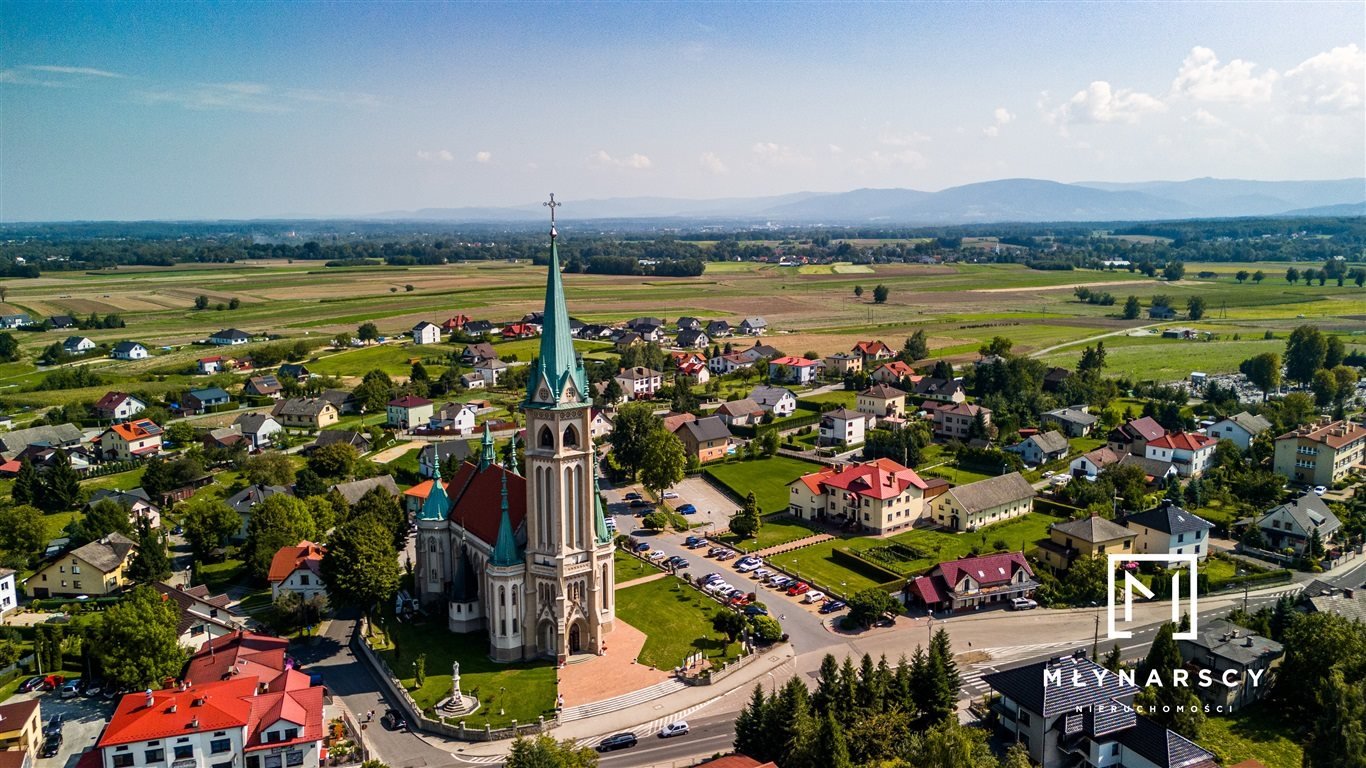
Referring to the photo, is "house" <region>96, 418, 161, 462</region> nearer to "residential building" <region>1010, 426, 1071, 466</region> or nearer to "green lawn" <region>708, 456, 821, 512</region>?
"green lawn" <region>708, 456, 821, 512</region>

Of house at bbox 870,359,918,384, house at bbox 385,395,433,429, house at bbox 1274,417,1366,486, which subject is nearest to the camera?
house at bbox 1274,417,1366,486

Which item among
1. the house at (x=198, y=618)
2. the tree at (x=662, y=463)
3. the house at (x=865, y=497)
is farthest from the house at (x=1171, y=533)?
the house at (x=198, y=618)

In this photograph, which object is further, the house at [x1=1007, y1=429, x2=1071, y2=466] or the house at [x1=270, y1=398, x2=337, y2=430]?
the house at [x1=270, y1=398, x2=337, y2=430]

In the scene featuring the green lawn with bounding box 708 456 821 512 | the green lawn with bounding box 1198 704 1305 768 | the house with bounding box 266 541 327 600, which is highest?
the house with bounding box 266 541 327 600

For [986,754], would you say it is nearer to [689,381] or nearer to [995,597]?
[995,597]

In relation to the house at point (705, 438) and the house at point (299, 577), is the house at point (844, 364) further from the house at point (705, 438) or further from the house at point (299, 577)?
the house at point (299, 577)

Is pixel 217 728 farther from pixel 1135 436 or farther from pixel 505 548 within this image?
pixel 1135 436

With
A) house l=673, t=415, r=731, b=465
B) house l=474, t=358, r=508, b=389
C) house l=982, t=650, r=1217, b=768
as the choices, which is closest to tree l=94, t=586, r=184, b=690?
house l=982, t=650, r=1217, b=768
